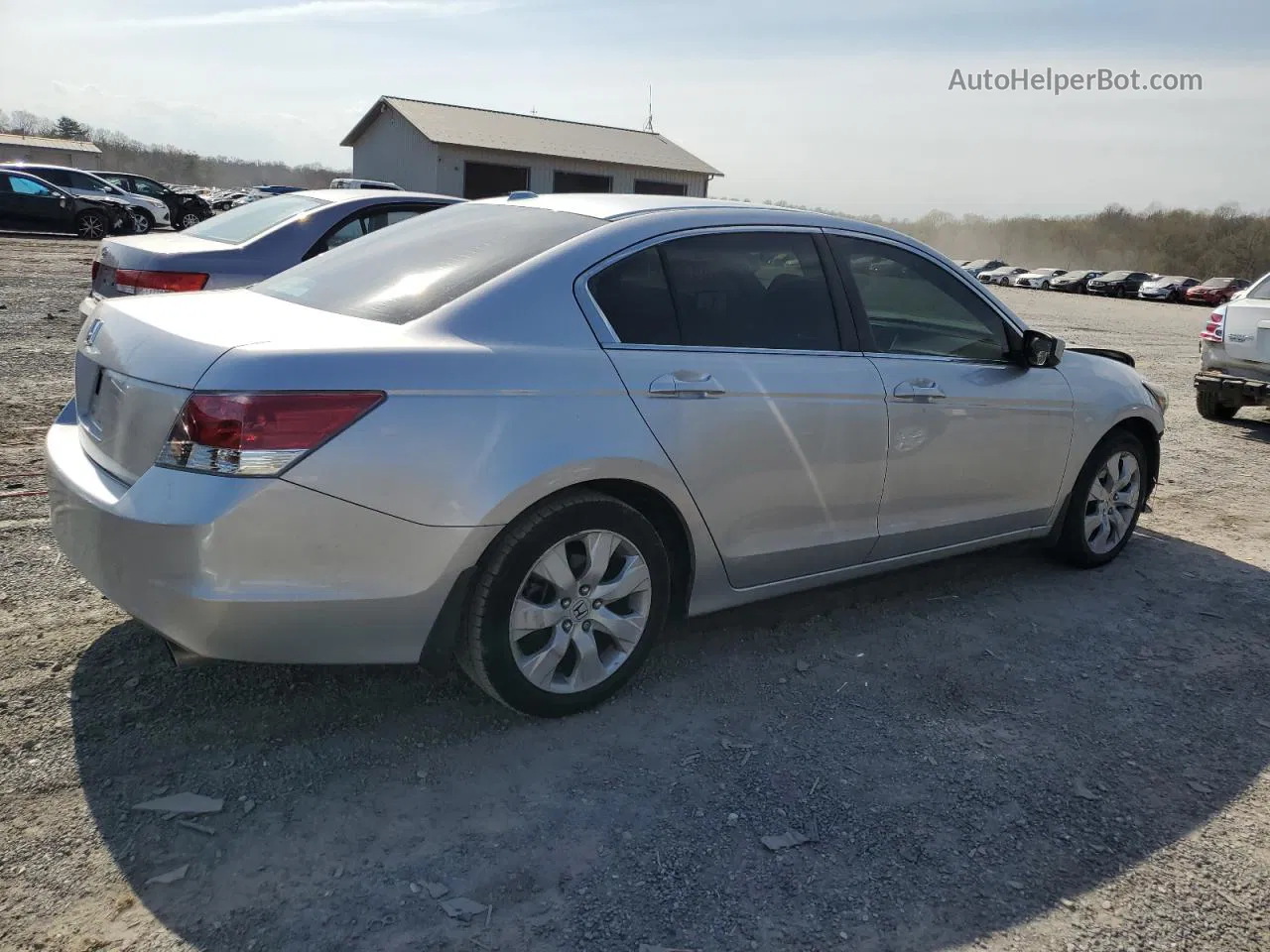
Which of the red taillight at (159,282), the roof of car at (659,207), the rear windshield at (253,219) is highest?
the rear windshield at (253,219)

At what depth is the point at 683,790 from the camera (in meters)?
3.07

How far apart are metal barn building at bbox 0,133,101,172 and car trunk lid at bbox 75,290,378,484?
235 ft

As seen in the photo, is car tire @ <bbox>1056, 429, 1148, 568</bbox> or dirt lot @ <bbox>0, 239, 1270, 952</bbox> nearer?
dirt lot @ <bbox>0, 239, 1270, 952</bbox>

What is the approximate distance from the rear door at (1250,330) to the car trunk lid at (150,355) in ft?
29.7

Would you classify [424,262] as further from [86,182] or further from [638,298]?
[86,182]

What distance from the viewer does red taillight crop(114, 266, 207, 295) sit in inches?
276

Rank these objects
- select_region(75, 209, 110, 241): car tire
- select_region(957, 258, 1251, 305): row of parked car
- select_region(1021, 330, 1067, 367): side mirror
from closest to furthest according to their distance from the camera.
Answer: select_region(1021, 330, 1067, 367): side mirror
select_region(75, 209, 110, 241): car tire
select_region(957, 258, 1251, 305): row of parked car

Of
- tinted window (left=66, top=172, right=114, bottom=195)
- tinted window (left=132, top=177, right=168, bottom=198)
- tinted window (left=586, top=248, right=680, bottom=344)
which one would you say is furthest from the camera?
tinted window (left=132, top=177, right=168, bottom=198)

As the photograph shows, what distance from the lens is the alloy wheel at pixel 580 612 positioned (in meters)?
3.22

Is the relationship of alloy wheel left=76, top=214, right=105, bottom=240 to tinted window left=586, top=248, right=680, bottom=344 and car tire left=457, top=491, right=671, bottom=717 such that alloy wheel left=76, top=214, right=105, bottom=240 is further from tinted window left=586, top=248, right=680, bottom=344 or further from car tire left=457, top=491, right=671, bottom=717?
car tire left=457, top=491, right=671, bottom=717

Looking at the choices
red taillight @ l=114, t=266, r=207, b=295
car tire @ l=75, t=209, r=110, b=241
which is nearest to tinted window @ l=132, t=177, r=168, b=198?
car tire @ l=75, t=209, r=110, b=241

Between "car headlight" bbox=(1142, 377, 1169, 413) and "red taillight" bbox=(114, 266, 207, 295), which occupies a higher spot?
"red taillight" bbox=(114, 266, 207, 295)

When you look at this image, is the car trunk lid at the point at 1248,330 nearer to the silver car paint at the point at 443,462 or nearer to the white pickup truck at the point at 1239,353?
the white pickup truck at the point at 1239,353

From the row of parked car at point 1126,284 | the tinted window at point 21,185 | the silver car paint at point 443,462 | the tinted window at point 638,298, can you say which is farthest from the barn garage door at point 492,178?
the tinted window at point 638,298
